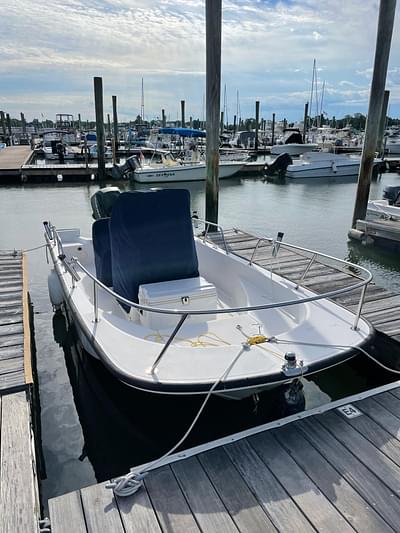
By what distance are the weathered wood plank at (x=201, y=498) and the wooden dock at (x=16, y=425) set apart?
87cm

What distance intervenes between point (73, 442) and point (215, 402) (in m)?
1.35

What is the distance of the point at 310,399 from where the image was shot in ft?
14.2

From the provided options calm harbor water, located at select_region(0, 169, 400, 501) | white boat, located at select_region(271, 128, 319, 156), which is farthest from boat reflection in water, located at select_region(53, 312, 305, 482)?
white boat, located at select_region(271, 128, 319, 156)

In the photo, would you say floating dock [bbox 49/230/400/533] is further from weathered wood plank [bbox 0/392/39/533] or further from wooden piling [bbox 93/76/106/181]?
wooden piling [bbox 93/76/106/181]

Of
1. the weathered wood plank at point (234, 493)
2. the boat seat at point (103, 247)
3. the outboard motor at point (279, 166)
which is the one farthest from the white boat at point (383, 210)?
the outboard motor at point (279, 166)

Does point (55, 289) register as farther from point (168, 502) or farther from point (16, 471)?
point (168, 502)

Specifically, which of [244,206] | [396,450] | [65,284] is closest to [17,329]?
[65,284]

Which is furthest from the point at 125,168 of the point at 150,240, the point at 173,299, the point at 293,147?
the point at 173,299

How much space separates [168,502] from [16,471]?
1037 millimetres

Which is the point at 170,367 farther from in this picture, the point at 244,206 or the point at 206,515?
the point at 244,206

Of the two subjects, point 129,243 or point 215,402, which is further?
point 129,243

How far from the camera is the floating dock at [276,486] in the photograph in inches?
89.4

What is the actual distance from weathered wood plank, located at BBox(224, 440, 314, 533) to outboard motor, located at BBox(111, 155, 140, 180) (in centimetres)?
1794

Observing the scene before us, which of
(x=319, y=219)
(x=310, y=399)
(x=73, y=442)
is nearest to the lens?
(x=73, y=442)
